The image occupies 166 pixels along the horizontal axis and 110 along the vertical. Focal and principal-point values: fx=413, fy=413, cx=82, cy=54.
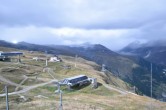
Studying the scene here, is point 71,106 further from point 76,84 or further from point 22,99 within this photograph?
point 76,84

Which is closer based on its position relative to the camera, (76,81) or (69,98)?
(69,98)

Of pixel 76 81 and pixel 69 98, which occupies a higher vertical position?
pixel 76 81

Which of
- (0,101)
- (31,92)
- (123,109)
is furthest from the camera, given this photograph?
(31,92)

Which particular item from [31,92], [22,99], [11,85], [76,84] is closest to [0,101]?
[22,99]

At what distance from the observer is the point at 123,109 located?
137125 millimetres

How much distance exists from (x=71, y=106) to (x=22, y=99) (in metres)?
24.2

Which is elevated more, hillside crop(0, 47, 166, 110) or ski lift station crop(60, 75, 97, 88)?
ski lift station crop(60, 75, 97, 88)

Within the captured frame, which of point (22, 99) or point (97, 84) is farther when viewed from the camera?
point (97, 84)

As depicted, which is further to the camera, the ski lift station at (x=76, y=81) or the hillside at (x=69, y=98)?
the ski lift station at (x=76, y=81)

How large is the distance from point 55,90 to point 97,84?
2377cm

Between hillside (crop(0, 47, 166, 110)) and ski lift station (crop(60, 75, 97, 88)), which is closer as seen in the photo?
hillside (crop(0, 47, 166, 110))

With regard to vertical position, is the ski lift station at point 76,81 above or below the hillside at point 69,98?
above

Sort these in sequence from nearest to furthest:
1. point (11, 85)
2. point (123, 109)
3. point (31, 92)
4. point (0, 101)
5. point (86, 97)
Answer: point (123, 109) → point (0, 101) → point (86, 97) → point (31, 92) → point (11, 85)

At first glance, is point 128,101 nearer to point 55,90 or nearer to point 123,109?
point 123,109
